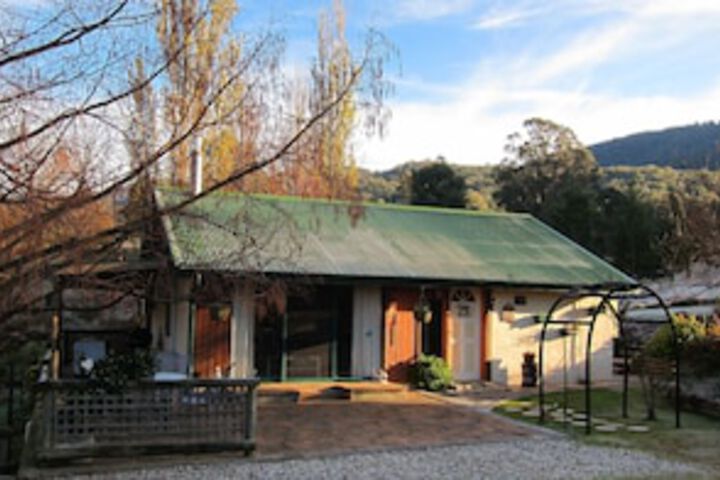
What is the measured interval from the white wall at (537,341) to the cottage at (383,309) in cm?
2

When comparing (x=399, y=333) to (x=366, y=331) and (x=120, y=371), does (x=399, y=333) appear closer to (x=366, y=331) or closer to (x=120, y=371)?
(x=366, y=331)

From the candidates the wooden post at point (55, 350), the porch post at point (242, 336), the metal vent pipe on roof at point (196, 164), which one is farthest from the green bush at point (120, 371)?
the porch post at point (242, 336)

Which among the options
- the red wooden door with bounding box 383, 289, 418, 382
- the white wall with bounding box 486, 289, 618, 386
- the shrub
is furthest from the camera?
the white wall with bounding box 486, 289, 618, 386

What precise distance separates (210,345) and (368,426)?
3.96 m

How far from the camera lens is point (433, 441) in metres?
9.97

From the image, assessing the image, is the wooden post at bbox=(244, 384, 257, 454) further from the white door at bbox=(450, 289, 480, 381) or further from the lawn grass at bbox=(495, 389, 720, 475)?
the white door at bbox=(450, 289, 480, 381)

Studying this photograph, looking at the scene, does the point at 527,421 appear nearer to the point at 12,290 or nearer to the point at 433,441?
the point at 433,441

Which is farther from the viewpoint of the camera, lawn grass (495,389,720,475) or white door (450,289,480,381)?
white door (450,289,480,381)

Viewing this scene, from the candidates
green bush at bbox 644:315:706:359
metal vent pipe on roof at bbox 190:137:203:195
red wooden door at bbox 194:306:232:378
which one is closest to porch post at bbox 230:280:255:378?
red wooden door at bbox 194:306:232:378

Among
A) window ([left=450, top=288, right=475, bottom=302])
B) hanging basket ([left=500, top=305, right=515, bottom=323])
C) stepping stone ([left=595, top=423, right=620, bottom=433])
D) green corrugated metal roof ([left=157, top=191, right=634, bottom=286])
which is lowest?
stepping stone ([left=595, top=423, right=620, bottom=433])

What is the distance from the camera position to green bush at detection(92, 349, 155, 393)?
8.23 m

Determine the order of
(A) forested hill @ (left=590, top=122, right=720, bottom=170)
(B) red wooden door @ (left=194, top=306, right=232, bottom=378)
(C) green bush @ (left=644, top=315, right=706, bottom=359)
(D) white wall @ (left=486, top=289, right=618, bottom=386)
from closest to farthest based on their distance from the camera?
(B) red wooden door @ (left=194, top=306, right=232, bottom=378) → (C) green bush @ (left=644, top=315, right=706, bottom=359) → (D) white wall @ (left=486, top=289, right=618, bottom=386) → (A) forested hill @ (left=590, top=122, right=720, bottom=170)

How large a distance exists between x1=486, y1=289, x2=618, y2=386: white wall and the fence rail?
8407 millimetres

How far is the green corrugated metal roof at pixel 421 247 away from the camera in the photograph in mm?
11547
